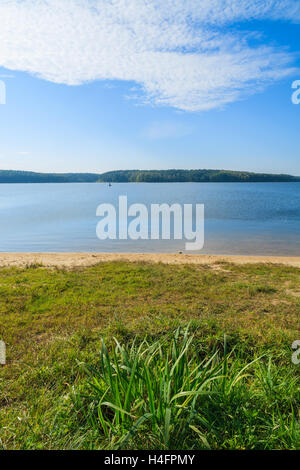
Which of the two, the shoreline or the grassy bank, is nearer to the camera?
the grassy bank

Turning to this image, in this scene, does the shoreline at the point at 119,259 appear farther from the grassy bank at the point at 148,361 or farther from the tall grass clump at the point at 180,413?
the tall grass clump at the point at 180,413

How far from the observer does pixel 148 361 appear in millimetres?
3199

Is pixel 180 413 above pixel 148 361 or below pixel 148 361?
below

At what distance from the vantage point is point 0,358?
4.38 meters

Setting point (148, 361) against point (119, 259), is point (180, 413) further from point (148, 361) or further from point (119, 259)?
point (119, 259)

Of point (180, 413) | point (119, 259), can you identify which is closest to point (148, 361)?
point (180, 413)

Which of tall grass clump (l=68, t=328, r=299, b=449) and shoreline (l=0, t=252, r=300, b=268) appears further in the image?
shoreline (l=0, t=252, r=300, b=268)

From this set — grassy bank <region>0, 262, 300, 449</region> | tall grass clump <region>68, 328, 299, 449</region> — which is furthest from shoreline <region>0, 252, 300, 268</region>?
tall grass clump <region>68, 328, 299, 449</region>

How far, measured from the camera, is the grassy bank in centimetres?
258

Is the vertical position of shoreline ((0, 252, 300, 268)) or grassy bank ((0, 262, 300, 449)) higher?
grassy bank ((0, 262, 300, 449))

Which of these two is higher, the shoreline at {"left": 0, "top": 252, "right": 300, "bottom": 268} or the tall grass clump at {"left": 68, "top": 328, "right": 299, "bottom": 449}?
the tall grass clump at {"left": 68, "top": 328, "right": 299, "bottom": 449}

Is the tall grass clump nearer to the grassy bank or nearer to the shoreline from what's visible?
the grassy bank

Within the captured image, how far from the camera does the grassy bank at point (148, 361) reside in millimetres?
2584
